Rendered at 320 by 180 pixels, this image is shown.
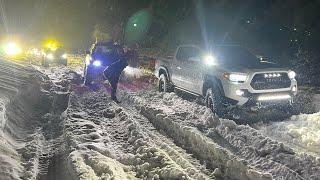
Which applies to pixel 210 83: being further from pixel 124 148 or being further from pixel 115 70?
pixel 115 70

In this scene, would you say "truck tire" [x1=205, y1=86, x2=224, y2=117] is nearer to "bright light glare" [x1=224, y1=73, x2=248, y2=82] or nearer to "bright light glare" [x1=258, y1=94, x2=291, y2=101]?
"bright light glare" [x1=224, y1=73, x2=248, y2=82]

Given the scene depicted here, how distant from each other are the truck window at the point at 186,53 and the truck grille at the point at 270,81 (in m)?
2.42

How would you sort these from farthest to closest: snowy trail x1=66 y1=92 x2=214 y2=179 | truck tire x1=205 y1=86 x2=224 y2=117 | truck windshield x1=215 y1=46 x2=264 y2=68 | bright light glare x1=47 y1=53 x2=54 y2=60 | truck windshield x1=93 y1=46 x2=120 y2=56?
bright light glare x1=47 y1=53 x2=54 y2=60 → truck windshield x1=93 y1=46 x2=120 y2=56 → truck windshield x1=215 y1=46 x2=264 y2=68 → truck tire x1=205 y1=86 x2=224 y2=117 → snowy trail x1=66 y1=92 x2=214 y2=179

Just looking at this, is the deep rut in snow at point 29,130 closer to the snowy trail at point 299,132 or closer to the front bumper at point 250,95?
the front bumper at point 250,95

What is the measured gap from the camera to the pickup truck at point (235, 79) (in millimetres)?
10812

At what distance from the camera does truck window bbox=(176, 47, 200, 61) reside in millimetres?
12905

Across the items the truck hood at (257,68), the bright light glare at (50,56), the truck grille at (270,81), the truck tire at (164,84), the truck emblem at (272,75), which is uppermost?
the truck hood at (257,68)

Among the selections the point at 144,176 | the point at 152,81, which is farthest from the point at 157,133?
the point at 152,81

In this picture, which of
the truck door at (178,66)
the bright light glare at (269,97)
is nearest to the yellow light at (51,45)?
the truck door at (178,66)

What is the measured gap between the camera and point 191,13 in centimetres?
3203

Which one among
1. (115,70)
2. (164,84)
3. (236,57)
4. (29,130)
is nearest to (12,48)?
(115,70)

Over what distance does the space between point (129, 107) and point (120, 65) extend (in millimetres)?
2270

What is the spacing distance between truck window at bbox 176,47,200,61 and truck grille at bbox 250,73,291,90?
7.95 ft

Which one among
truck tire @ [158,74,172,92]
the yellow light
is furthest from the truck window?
the yellow light
